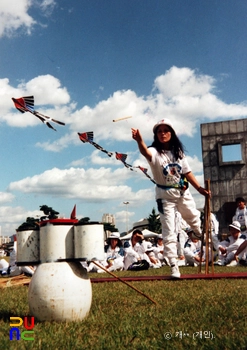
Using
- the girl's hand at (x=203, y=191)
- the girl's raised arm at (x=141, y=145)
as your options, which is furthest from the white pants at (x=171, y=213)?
the girl's raised arm at (x=141, y=145)

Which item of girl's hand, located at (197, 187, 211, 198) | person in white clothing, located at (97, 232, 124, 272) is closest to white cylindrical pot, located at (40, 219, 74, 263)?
girl's hand, located at (197, 187, 211, 198)

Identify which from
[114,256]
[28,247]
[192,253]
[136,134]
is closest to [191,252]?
[192,253]

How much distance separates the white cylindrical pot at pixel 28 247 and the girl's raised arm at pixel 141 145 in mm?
2551

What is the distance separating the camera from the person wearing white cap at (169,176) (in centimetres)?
658

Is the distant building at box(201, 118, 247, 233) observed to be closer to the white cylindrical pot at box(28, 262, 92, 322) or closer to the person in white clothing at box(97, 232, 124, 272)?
the person in white clothing at box(97, 232, 124, 272)

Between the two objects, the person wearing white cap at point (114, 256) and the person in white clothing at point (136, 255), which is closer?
the person in white clothing at point (136, 255)

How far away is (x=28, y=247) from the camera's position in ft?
12.3

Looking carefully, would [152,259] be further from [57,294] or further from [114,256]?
[57,294]

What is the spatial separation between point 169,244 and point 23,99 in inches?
201

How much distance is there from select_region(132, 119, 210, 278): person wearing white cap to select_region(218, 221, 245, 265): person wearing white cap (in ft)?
18.9

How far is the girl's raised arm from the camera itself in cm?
589

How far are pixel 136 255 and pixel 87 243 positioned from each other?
879 centimetres

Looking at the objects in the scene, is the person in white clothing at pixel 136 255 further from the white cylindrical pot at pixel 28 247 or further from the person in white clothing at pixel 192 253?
the white cylindrical pot at pixel 28 247

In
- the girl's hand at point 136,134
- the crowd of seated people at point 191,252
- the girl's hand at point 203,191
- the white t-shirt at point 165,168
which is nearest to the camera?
the girl's hand at point 136,134
